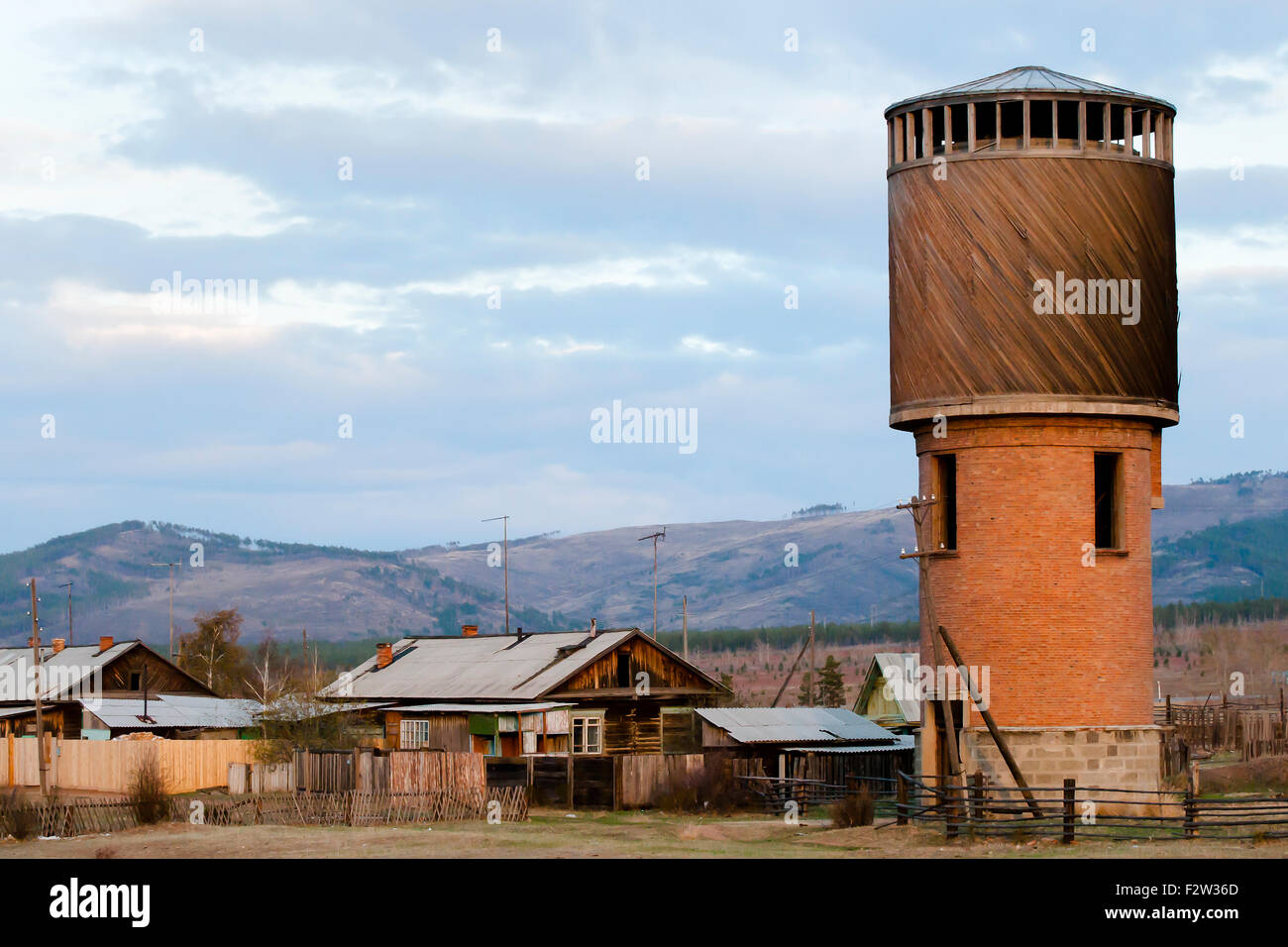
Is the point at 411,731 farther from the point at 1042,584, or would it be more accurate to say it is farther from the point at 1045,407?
the point at 1045,407

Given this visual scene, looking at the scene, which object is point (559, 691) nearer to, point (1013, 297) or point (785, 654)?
point (1013, 297)

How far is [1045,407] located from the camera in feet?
120

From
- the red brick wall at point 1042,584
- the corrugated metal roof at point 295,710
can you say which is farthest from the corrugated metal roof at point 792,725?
the red brick wall at point 1042,584

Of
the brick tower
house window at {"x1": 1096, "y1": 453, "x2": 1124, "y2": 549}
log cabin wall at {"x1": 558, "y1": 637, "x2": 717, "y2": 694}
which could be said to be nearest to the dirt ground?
the brick tower

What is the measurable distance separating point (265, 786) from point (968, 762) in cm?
2176

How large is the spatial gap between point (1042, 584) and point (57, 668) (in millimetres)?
48449

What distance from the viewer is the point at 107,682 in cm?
7200

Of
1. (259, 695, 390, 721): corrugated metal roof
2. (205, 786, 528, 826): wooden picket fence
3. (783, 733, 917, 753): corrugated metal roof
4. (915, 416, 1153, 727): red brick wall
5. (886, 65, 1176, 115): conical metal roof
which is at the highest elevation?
(886, 65, 1176, 115): conical metal roof

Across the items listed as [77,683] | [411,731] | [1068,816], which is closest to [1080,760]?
[1068,816]

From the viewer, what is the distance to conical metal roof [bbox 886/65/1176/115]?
3747cm

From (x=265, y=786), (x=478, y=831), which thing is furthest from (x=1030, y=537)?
(x=265, y=786)

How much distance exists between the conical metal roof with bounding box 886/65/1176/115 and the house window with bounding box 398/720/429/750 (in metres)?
24.8

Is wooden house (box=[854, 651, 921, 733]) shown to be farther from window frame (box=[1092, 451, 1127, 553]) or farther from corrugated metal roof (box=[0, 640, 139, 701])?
corrugated metal roof (box=[0, 640, 139, 701])

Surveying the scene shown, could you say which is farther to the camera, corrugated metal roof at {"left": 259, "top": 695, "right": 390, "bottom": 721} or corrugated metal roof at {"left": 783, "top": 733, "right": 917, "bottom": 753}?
corrugated metal roof at {"left": 259, "top": 695, "right": 390, "bottom": 721}
